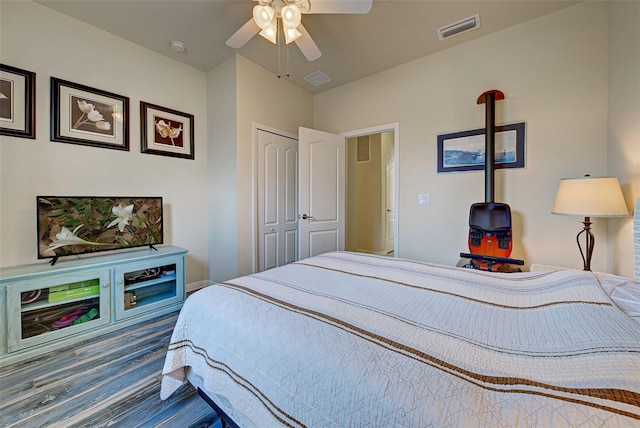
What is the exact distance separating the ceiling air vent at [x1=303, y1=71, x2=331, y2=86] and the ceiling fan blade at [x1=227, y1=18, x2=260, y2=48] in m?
1.39

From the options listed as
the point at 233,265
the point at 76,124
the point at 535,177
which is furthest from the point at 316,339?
the point at 76,124

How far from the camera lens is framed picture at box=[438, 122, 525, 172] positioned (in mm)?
→ 2307

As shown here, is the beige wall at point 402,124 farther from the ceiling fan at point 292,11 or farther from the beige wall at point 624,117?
the ceiling fan at point 292,11

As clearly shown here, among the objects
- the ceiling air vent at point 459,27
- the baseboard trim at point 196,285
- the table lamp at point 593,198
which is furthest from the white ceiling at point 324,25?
the baseboard trim at point 196,285

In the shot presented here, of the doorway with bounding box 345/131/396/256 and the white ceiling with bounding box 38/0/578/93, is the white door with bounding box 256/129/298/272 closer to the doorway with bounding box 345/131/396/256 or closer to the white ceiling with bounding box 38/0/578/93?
the white ceiling with bounding box 38/0/578/93

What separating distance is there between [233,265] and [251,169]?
118 centimetres

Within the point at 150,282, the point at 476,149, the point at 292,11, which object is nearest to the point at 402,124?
the point at 476,149

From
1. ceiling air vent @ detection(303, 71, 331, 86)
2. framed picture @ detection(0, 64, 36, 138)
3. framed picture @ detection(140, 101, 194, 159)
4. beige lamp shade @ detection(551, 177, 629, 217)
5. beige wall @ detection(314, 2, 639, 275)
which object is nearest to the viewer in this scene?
beige lamp shade @ detection(551, 177, 629, 217)

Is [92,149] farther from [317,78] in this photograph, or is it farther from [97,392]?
[317,78]

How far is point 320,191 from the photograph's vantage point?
3.29 m

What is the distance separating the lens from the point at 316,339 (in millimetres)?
742

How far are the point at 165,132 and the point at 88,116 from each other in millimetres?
653

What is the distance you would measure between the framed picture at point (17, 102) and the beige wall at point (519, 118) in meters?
3.41

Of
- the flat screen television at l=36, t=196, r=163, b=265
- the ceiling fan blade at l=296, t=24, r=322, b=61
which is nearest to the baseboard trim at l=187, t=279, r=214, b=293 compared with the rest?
the flat screen television at l=36, t=196, r=163, b=265
